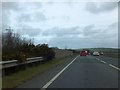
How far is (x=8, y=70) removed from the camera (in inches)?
875

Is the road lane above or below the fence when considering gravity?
below

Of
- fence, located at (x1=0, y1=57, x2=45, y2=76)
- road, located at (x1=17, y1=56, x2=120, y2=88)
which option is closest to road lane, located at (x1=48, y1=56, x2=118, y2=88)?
road, located at (x1=17, y1=56, x2=120, y2=88)

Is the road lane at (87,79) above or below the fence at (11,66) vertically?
below

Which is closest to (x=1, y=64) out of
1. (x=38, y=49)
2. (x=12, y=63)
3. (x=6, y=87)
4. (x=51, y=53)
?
(x=12, y=63)

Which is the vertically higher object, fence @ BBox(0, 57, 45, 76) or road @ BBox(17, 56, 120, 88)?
fence @ BBox(0, 57, 45, 76)

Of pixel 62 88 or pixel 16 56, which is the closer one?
pixel 62 88

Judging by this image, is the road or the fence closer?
the road

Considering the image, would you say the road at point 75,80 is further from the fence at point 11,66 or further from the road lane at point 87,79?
the fence at point 11,66

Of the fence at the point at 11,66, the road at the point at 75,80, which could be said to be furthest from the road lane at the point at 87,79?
the fence at the point at 11,66

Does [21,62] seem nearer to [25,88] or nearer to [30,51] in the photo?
[25,88]

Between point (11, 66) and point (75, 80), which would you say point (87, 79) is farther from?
point (11, 66)

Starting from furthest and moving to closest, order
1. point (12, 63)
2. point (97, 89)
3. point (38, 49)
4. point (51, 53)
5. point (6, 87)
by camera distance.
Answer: point (51, 53), point (38, 49), point (12, 63), point (6, 87), point (97, 89)

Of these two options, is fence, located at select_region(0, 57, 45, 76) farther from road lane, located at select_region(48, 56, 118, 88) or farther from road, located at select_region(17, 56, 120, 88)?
road lane, located at select_region(48, 56, 118, 88)

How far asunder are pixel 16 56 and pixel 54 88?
10637 mm
